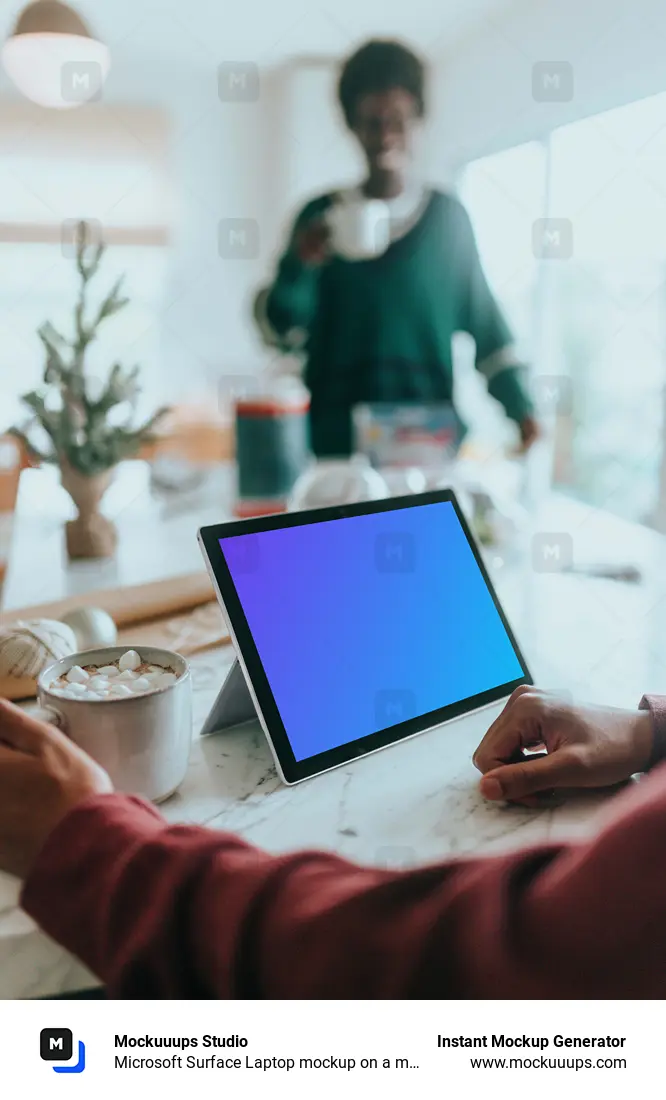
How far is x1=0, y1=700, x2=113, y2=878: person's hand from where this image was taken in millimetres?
362

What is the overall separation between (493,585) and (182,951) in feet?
1.12

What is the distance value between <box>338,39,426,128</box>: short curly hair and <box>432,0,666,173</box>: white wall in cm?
36

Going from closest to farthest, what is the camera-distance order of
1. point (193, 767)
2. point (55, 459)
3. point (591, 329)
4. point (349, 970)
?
1. point (349, 970)
2. point (193, 767)
3. point (55, 459)
4. point (591, 329)

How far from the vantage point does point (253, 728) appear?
0.54 m

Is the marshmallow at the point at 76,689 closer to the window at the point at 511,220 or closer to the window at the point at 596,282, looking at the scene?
the window at the point at 596,282

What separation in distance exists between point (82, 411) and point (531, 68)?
2303 mm

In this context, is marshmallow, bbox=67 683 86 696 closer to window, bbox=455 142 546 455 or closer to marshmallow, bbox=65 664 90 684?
marshmallow, bbox=65 664 90 684

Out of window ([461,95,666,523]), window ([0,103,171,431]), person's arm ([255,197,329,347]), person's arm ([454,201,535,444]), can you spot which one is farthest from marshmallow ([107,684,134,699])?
window ([0,103,171,431])

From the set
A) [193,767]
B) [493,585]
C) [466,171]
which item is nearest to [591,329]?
[466,171]

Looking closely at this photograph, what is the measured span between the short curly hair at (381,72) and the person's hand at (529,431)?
592 mm

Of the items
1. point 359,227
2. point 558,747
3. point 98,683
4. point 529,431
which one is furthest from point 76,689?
point 359,227

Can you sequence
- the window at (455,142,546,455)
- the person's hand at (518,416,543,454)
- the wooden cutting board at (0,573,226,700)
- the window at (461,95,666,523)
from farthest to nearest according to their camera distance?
the window at (455,142,546,455) → the window at (461,95,666,523) → the person's hand at (518,416,543,454) → the wooden cutting board at (0,573,226,700)

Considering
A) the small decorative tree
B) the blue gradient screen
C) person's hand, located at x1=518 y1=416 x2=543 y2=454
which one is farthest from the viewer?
person's hand, located at x1=518 y1=416 x2=543 y2=454

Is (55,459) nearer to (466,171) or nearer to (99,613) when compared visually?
(99,613)
